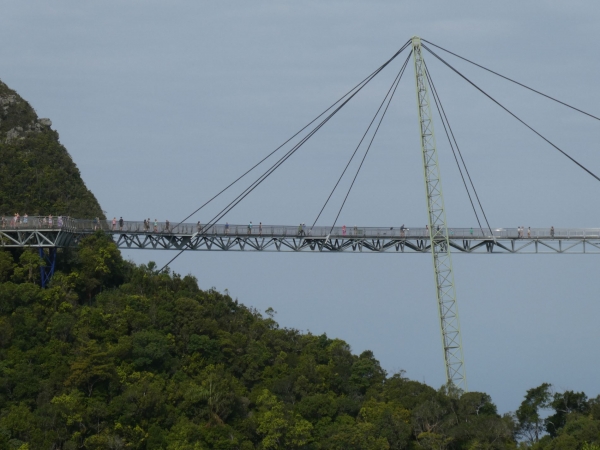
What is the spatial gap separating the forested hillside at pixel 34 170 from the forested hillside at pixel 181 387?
13.4 meters

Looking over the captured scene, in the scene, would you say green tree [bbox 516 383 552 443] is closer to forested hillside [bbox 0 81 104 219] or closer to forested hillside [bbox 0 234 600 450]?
forested hillside [bbox 0 234 600 450]

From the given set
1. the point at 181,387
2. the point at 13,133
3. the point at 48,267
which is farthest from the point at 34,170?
the point at 181,387

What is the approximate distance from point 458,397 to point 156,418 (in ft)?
64.7

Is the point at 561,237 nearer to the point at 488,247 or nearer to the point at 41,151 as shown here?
the point at 488,247

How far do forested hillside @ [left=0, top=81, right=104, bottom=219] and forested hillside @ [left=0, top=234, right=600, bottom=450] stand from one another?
13.4 metres

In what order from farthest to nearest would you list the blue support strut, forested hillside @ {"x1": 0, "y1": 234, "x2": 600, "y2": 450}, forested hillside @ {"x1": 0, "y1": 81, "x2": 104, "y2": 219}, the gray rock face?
the gray rock face → forested hillside @ {"x1": 0, "y1": 81, "x2": 104, "y2": 219} → the blue support strut → forested hillside @ {"x1": 0, "y1": 234, "x2": 600, "y2": 450}

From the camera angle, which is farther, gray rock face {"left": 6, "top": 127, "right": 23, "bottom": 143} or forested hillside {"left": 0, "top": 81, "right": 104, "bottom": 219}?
gray rock face {"left": 6, "top": 127, "right": 23, "bottom": 143}

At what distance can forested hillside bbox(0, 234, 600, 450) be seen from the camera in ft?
221

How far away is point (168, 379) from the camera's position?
72.8 metres

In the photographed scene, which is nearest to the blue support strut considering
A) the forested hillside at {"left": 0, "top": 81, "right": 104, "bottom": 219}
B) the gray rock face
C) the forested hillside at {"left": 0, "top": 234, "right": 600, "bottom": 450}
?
the forested hillside at {"left": 0, "top": 234, "right": 600, "bottom": 450}

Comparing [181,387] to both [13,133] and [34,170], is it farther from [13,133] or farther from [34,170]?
[13,133]

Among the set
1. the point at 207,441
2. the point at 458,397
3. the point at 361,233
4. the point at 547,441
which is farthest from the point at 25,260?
the point at 547,441

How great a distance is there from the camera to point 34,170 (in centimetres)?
9356

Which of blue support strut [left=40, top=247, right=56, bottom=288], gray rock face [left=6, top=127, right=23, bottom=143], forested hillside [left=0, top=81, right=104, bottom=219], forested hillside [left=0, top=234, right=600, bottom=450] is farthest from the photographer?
gray rock face [left=6, top=127, right=23, bottom=143]
